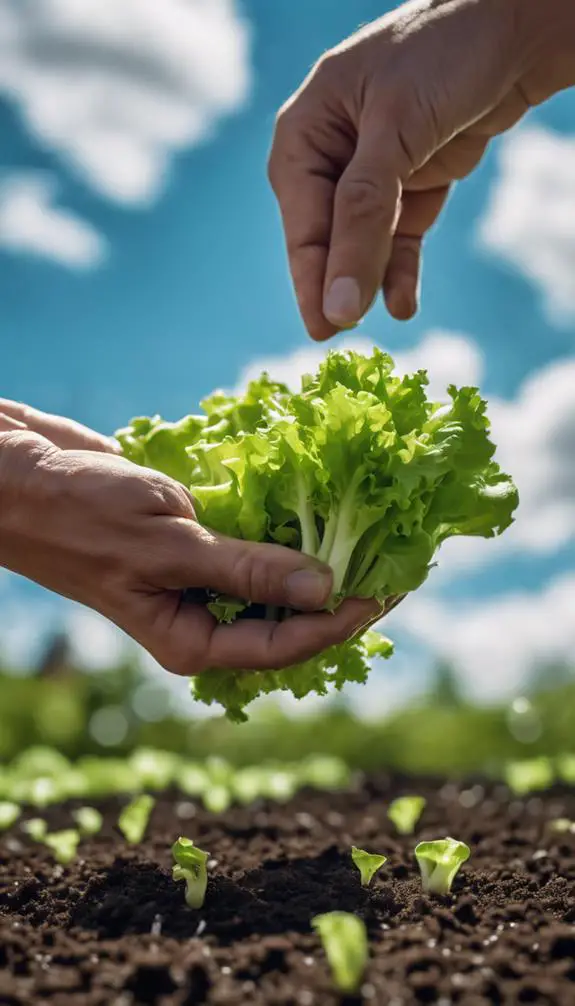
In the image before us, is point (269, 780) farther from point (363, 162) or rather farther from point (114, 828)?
point (363, 162)

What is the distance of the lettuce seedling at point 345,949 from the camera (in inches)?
108

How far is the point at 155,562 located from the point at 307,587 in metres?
0.48

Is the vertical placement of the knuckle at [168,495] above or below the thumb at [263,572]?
above

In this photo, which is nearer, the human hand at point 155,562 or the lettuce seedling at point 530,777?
the human hand at point 155,562

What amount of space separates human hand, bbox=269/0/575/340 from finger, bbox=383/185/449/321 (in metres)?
0.06

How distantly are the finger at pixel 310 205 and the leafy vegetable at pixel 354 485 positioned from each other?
968 millimetres

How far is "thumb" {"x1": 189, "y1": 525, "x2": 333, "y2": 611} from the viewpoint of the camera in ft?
10.1

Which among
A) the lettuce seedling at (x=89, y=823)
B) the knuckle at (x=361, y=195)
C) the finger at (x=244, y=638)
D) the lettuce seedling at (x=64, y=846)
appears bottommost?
the lettuce seedling at (x=64, y=846)

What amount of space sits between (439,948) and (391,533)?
4.24 ft

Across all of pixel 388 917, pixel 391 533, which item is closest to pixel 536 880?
pixel 388 917

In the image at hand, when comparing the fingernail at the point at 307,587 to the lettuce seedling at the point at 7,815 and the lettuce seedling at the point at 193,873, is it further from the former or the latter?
the lettuce seedling at the point at 7,815

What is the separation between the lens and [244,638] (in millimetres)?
3215

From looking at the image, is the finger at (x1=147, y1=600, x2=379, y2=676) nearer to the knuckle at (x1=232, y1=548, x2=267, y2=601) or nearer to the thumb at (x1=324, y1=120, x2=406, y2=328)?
the knuckle at (x1=232, y1=548, x2=267, y2=601)

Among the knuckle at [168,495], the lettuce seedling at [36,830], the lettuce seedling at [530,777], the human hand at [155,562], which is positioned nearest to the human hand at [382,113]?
the knuckle at [168,495]
